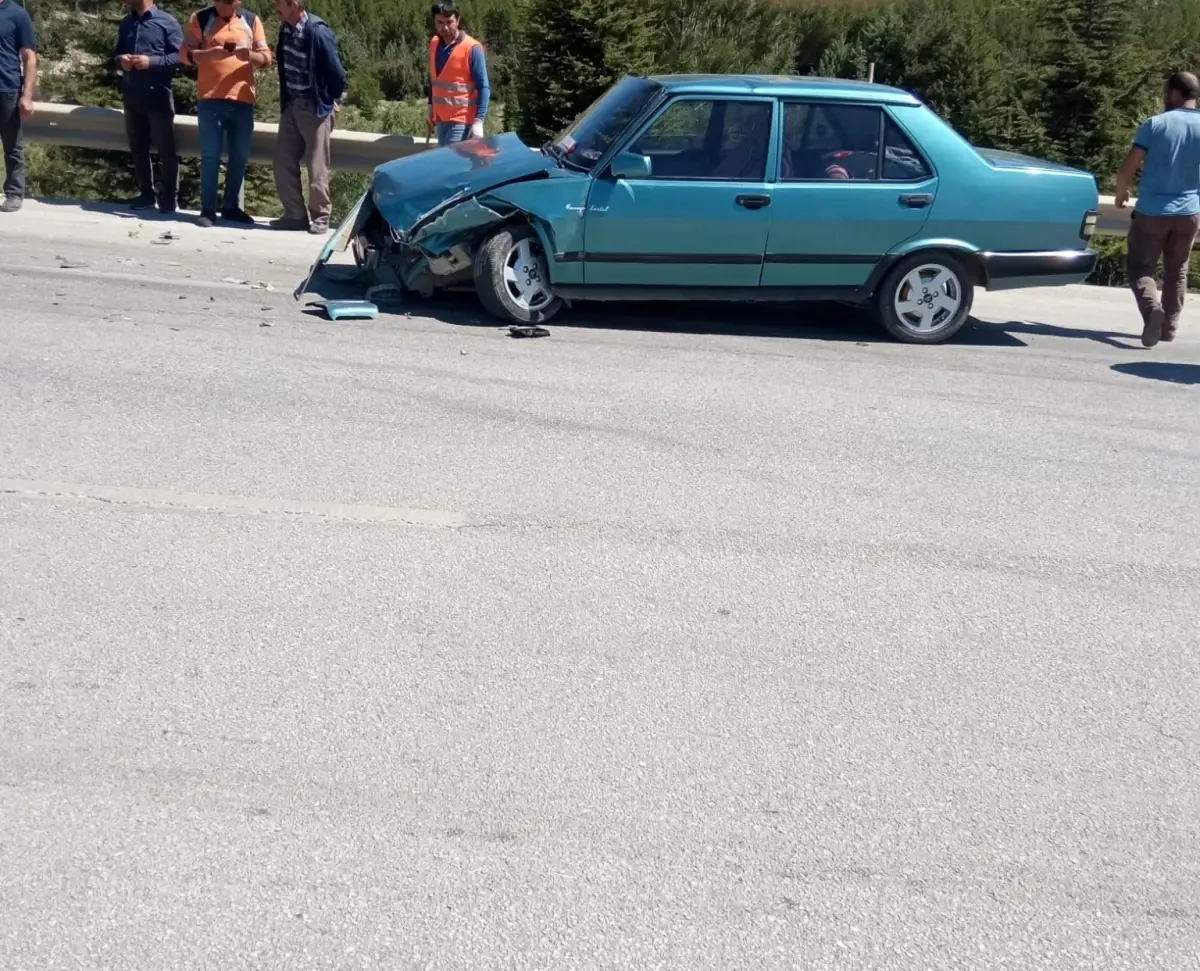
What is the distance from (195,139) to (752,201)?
6.13 metres

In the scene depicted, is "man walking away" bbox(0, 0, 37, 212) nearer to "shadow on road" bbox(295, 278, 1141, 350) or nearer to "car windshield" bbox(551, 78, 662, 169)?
"shadow on road" bbox(295, 278, 1141, 350)

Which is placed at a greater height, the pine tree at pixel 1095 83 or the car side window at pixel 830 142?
the pine tree at pixel 1095 83

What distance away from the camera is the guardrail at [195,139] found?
1253 cm

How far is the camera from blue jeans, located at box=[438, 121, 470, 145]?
37.6ft

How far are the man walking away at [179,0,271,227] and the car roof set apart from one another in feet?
13.3

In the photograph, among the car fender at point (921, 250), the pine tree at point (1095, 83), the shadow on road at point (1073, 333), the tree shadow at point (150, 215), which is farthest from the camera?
the pine tree at point (1095, 83)

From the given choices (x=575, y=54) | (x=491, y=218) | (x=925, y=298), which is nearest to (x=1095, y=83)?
(x=575, y=54)

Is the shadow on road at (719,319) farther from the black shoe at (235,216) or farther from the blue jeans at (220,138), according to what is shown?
the black shoe at (235,216)

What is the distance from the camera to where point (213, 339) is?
315 inches

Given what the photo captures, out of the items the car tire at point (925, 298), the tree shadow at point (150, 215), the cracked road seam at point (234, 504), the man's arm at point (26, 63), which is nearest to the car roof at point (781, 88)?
the car tire at point (925, 298)

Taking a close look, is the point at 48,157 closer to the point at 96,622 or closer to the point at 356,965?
the point at 96,622

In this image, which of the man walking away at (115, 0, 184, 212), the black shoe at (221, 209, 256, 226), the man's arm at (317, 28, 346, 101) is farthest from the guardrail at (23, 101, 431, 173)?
the man's arm at (317, 28, 346, 101)

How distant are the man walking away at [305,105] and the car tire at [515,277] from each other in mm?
3164

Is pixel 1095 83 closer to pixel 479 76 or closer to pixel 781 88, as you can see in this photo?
pixel 479 76
